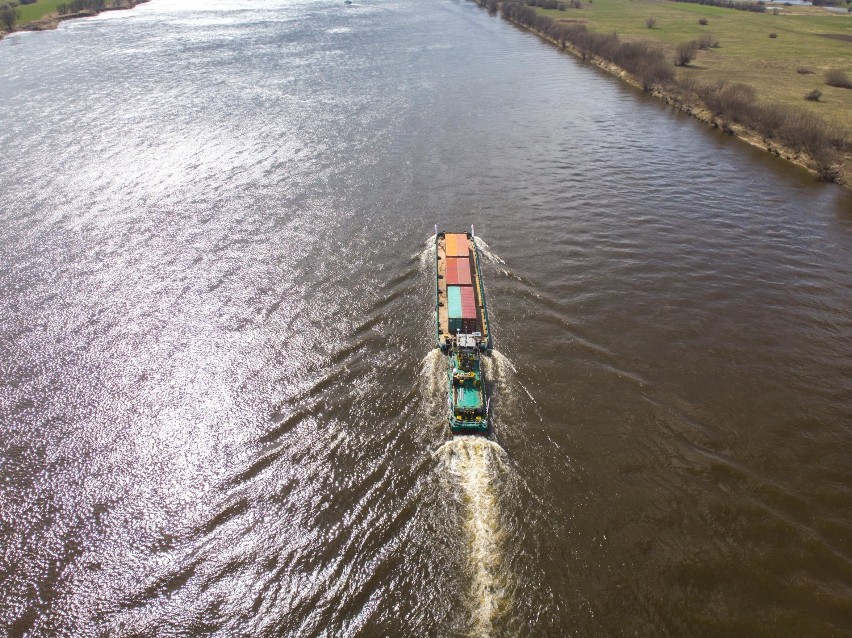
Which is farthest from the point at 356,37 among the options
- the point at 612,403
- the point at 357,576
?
the point at 357,576

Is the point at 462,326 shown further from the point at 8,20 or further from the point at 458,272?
the point at 8,20

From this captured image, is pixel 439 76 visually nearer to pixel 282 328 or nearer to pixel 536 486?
pixel 282 328

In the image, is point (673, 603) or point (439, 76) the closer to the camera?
point (673, 603)

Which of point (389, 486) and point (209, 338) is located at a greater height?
point (209, 338)

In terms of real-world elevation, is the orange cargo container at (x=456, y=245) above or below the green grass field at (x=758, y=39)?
below

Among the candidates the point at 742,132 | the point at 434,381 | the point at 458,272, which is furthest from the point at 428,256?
the point at 742,132

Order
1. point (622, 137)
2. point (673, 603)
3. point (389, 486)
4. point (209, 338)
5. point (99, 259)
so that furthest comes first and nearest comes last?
point (622, 137) < point (99, 259) < point (209, 338) < point (389, 486) < point (673, 603)

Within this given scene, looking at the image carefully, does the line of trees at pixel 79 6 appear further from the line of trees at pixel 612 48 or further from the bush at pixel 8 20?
the line of trees at pixel 612 48

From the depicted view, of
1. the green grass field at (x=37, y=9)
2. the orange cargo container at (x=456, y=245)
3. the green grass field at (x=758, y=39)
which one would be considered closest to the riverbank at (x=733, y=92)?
the green grass field at (x=758, y=39)
